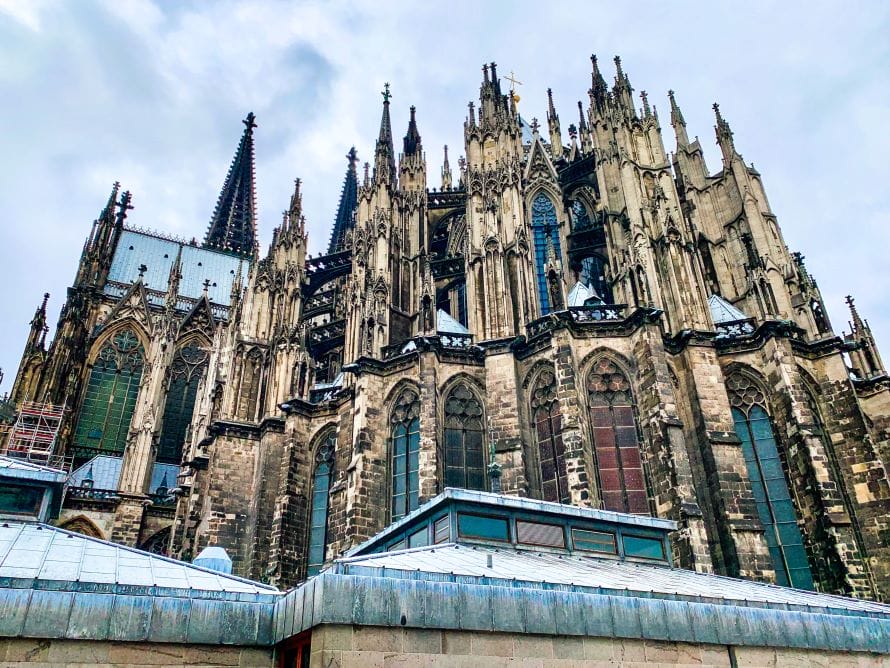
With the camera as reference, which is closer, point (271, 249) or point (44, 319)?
point (271, 249)

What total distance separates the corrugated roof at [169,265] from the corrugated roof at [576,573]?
4786 centimetres

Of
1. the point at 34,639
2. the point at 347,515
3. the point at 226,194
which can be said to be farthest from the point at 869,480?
the point at 226,194

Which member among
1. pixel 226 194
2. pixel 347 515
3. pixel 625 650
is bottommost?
pixel 625 650

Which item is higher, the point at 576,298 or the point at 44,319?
the point at 44,319

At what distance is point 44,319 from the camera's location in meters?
43.8

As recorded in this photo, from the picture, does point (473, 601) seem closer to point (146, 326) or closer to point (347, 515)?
point (347, 515)

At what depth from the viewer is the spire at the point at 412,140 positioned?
37.2 metres

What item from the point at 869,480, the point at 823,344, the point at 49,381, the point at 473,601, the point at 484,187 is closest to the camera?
the point at 473,601

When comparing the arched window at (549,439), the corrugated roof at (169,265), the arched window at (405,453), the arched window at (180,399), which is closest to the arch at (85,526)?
the arched window at (180,399)

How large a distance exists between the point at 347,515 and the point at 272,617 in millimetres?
13046

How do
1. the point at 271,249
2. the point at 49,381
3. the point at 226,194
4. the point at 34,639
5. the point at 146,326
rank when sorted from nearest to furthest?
the point at 34,639 → the point at 271,249 → the point at 49,381 → the point at 146,326 → the point at 226,194

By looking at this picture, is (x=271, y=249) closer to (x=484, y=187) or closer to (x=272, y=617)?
(x=484, y=187)

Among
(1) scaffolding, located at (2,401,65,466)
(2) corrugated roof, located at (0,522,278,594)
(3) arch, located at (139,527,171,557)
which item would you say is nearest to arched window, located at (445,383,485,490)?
(2) corrugated roof, located at (0,522,278,594)

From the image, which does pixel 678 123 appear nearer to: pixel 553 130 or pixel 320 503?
pixel 553 130
